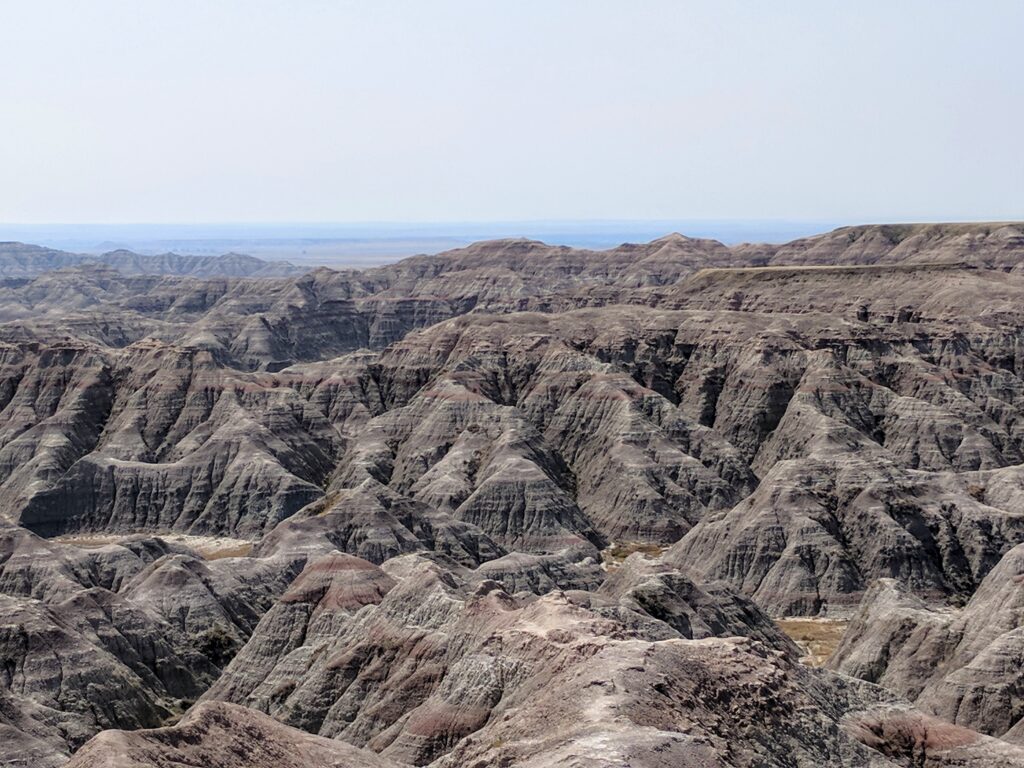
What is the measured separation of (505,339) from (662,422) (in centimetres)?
2777

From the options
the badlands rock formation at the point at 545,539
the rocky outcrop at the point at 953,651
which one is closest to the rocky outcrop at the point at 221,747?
the badlands rock formation at the point at 545,539

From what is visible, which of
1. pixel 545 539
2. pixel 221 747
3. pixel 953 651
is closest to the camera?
pixel 221 747

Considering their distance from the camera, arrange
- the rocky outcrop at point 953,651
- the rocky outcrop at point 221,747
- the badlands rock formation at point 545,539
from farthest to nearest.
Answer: the rocky outcrop at point 953,651 < the badlands rock formation at point 545,539 < the rocky outcrop at point 221,747

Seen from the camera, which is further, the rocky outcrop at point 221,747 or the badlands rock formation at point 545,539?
the badlands rock formation at point 545,539

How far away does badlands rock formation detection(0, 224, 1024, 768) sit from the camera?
157 feet

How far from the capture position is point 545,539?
112m

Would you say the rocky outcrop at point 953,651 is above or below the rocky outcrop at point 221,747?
below

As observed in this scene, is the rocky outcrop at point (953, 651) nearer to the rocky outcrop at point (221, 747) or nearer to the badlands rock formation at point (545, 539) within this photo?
the badlands rock formation at point (545, 539)

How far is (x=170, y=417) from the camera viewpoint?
14550 centimetres

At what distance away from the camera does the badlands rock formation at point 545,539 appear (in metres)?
47.9

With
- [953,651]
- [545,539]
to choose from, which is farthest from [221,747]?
[545,539]

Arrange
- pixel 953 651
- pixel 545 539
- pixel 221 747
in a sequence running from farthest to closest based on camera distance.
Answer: pixel 545 539
pixel 953 651
pixel 221 747

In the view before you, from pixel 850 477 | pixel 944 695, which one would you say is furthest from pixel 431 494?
pixel 944 695

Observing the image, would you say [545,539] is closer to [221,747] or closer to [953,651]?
[953,651]
